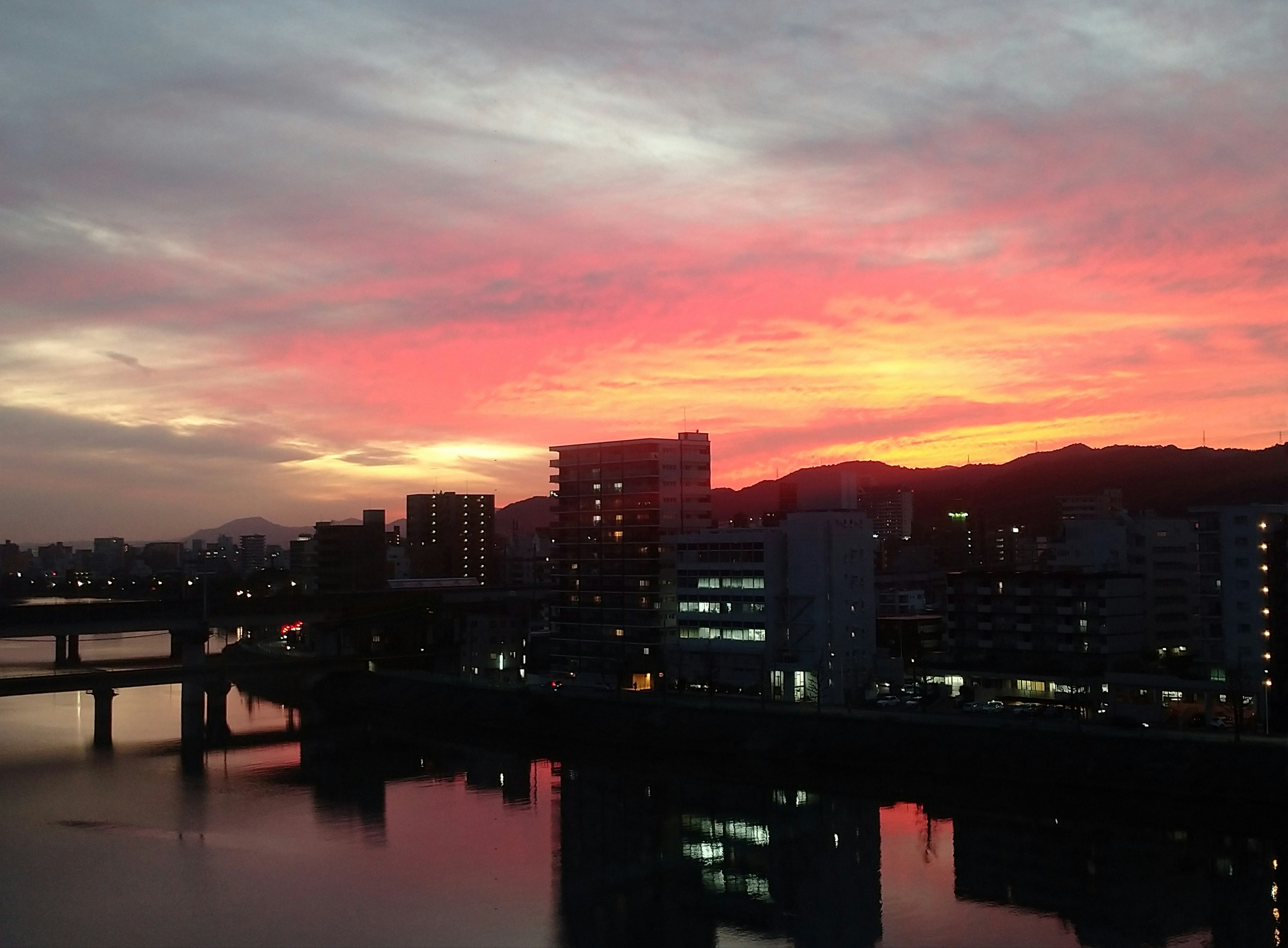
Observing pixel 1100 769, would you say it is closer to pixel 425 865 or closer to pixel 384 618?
pixel 425 865

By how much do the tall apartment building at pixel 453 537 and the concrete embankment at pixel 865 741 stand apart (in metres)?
48.9

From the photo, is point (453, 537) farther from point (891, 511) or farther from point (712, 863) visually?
point (712, 863)

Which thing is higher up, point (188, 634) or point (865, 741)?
point (188, 634)

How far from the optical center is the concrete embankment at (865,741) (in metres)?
20.7

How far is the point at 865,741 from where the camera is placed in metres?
25.0

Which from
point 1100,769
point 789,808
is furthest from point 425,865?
point 1100,769

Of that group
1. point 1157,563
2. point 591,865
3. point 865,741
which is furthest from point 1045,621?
point 591,865

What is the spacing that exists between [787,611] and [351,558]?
4231 centimetres

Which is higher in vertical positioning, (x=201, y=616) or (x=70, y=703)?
(x=201, y=616)

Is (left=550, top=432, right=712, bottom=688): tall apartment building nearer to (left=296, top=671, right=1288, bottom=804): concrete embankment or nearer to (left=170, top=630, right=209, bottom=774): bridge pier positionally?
(left=296, top=671, right=1288, bottom=804): concrete embankment

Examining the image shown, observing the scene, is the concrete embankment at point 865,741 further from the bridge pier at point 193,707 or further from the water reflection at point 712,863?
the bridge pier at point 193,707

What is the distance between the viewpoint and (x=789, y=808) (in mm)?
21781

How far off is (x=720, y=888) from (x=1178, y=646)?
61.7 feet

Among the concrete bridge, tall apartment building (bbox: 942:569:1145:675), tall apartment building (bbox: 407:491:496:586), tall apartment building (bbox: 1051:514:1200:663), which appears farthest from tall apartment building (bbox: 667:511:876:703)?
tall apartment building (bbox: 407:491:496:586)
